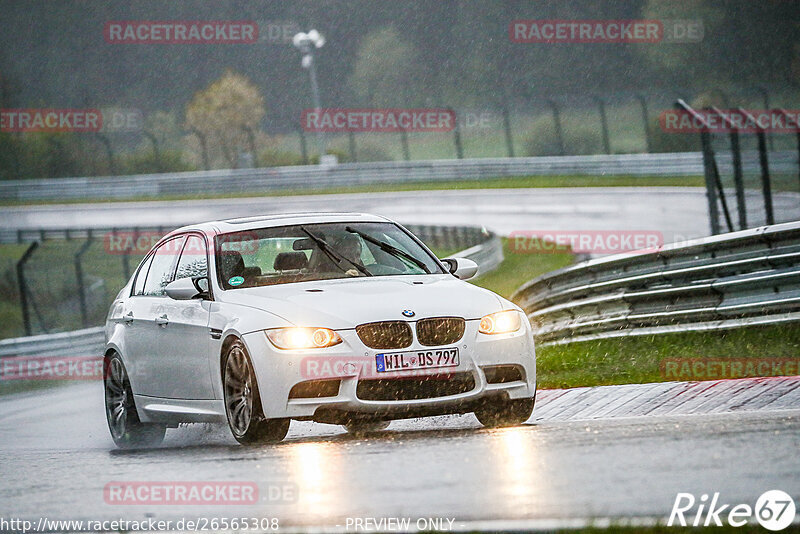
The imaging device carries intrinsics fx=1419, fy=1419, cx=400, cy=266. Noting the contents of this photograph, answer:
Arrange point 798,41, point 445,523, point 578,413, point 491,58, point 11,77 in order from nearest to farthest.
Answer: point 445,523
point 578,413
point 798,41
point 491,58
point 11,77

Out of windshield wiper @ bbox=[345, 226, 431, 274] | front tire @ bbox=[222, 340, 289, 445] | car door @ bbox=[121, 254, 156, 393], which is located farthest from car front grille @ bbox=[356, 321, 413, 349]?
car door @ bbox=[121, 254, 156, 393]

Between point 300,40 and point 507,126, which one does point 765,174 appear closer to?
point 507,126

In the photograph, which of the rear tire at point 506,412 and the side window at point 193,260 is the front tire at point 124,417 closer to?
the side window at point 193,260

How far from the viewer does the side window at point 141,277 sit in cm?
1072

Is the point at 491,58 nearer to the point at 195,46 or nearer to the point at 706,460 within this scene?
the point at 195,46

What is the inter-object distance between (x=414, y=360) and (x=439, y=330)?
27 cm

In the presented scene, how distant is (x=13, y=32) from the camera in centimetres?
10144

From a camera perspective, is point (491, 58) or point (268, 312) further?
point (491, 58)

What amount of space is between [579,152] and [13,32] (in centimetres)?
5870

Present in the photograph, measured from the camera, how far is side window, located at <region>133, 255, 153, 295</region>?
10719mm

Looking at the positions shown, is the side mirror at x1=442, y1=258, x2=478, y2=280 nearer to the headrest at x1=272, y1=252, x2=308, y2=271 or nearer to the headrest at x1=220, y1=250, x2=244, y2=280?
the headrest at x1=272, y1=252, x2=308, y2=271

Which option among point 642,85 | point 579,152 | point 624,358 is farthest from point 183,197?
point 624,358

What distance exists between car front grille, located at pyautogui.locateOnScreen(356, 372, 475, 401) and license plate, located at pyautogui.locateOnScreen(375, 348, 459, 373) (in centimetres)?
7

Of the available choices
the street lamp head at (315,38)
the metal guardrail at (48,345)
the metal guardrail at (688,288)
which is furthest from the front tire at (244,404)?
the street lamp head at (315,38)
